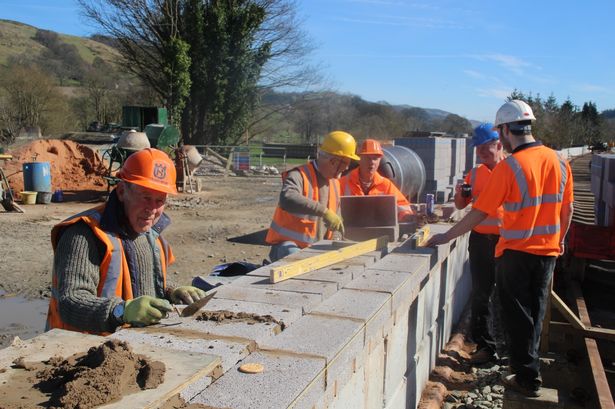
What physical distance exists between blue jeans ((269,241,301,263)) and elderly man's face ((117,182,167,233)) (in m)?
2.10

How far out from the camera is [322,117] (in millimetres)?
55781

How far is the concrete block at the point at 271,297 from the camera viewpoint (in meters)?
2.79

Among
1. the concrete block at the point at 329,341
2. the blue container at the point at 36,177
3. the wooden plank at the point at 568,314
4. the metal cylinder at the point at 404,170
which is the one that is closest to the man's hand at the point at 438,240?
the wooden plank at the point at 568,314

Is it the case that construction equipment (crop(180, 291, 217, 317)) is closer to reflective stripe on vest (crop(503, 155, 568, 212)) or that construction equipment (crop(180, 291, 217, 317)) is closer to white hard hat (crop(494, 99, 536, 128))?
reflective stripe on vest (crop(503, 155, 568, 212))

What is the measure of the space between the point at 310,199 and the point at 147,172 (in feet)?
7.18

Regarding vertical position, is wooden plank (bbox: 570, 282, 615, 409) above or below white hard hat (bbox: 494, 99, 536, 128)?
below

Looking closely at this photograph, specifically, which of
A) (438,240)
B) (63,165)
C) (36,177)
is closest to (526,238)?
(438,240)

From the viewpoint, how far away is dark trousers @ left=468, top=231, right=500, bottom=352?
207 inches

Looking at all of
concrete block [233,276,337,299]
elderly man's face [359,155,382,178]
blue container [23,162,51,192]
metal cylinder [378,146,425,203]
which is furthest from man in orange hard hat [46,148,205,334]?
blue container [23,162,51,192]

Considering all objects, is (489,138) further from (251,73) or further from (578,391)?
(251,73)

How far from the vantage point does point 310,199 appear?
4660mm

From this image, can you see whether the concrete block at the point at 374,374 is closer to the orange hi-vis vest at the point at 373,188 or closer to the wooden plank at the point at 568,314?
Answer: the wooden plank at the point at 568,314

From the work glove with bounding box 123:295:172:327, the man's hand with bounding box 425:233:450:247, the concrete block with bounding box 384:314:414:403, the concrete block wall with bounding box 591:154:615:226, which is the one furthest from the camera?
the concrete block wall with bounding box 591:154:615:226

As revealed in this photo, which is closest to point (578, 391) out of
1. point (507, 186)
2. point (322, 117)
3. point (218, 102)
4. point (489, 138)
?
point (507, 186)
